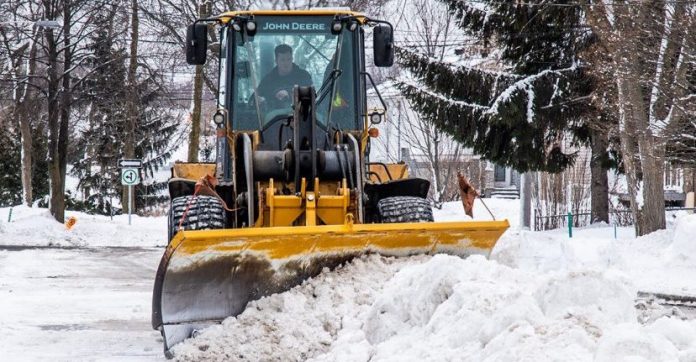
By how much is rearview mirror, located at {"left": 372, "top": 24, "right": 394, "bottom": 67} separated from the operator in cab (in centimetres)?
66

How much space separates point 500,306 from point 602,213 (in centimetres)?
2052

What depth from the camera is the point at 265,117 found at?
8.95 m

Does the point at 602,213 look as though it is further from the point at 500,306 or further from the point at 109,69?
the point at 500,306

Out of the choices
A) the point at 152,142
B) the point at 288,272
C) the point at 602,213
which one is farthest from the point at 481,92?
the point at 152,142

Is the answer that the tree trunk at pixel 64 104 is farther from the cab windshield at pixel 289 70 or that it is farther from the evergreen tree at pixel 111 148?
the cab windshield at pixel 289 70

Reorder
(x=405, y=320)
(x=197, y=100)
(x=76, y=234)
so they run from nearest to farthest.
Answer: (x=405, y=320)
(x=76, y=234)
(x=197, y=100)

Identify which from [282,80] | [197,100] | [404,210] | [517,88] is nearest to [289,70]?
[282,80]

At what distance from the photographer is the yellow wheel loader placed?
23.1 ft

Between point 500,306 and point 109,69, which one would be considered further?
point 109,69

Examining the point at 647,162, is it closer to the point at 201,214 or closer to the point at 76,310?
the point at 76,310

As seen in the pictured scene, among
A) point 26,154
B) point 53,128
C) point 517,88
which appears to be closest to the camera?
point 517,88

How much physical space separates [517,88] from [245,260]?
16.1 meters

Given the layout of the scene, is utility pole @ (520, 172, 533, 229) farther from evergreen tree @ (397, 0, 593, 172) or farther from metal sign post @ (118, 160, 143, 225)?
metal sign post @ (118, 160, 143, 225)

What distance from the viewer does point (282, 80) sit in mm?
9000
